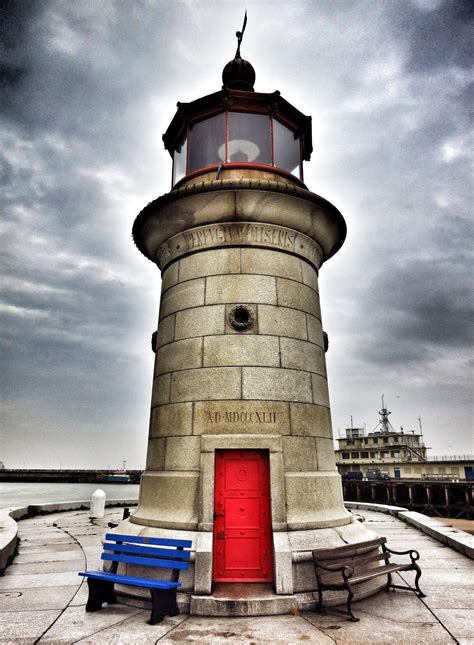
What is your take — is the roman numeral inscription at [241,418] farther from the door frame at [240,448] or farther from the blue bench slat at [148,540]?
the blue bench slat at [148,540]

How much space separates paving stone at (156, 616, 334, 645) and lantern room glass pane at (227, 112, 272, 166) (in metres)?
8.68

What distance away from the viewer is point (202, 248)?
929 centimetres

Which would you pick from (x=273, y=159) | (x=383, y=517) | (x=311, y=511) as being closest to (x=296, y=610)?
(x=311, y=511)

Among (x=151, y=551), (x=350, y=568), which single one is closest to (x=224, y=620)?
(x=151, y=551)

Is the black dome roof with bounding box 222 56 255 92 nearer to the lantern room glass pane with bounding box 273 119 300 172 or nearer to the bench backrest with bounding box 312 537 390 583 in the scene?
the lantern room glass pane with bounding box 273 119 300 172

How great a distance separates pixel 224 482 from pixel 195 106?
8067 millimetres

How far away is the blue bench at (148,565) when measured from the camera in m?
6.17

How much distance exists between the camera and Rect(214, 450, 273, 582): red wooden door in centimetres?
720

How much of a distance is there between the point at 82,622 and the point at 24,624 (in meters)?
0.73

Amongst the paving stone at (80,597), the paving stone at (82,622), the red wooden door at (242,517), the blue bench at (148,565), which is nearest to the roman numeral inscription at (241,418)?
the red wooden door at (242,517)

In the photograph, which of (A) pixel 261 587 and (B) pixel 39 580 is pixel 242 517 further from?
(B) pixel 39 580

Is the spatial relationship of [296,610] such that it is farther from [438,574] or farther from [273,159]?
[273,159]

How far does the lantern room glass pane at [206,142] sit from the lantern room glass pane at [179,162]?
248mm

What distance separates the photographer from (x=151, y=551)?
696 centimetres
